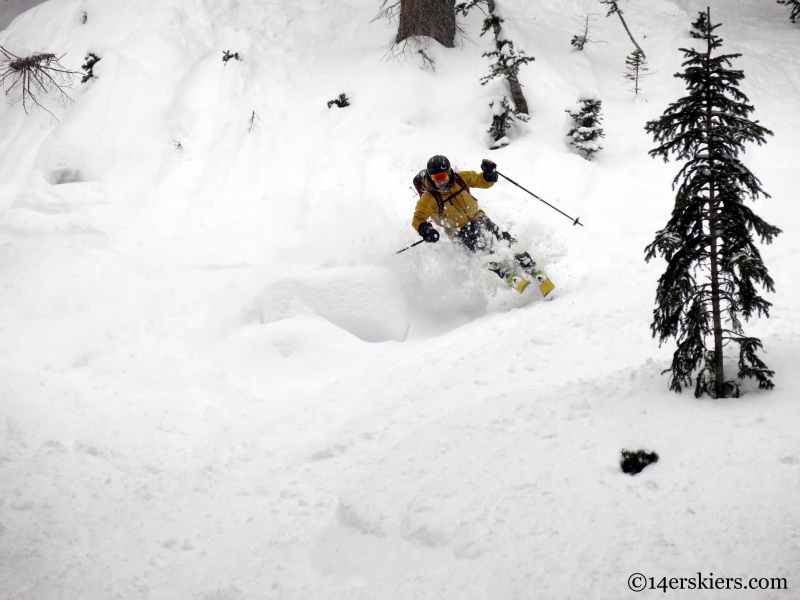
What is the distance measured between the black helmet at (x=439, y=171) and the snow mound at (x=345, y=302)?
1796 millimetres

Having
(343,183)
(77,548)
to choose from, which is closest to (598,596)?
(77,548)

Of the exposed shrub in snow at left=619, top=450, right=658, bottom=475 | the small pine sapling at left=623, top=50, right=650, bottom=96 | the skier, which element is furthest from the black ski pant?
the small pine sapling at left=623, top=50, right=650, bottom=96

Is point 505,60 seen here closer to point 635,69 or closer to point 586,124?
point 586,124

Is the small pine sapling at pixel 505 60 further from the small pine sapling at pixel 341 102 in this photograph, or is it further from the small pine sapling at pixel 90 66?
the small pine sapling at pixel 90 66

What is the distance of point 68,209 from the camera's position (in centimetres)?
966

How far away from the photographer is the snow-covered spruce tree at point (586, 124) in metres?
11.1

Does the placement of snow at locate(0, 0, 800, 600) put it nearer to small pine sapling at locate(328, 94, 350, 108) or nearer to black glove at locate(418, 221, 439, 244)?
small pine sapling at locate(328, 94, 350, 108)

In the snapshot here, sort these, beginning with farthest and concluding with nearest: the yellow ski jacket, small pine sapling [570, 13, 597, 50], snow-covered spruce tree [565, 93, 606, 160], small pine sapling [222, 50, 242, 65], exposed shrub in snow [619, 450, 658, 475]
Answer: small pine sapling [570, 13, 597, 50]
small pine sapling [222, 50, 242, 65]
snow-covered spruce tree [565, 93, 606, 160]
the yellow ski jacket
exposed shrub in snow [619, 450, 658, 475]

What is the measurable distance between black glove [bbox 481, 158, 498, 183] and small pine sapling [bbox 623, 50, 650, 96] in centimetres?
676

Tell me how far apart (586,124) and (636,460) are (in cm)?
895

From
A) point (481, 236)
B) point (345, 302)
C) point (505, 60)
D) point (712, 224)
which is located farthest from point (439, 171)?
point (505, 60)

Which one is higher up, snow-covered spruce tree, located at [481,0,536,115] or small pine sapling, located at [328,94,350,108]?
snow-covered spruce tree, located at [481,0,536,115]

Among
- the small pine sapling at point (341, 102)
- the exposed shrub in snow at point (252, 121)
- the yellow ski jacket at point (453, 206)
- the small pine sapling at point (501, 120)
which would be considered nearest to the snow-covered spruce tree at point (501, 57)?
the small pine sapling at point (501, 120)

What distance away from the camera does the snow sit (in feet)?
12.5
